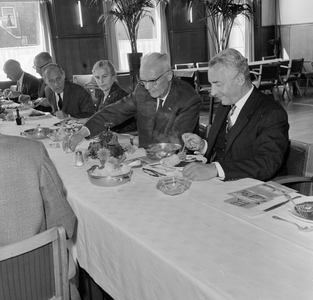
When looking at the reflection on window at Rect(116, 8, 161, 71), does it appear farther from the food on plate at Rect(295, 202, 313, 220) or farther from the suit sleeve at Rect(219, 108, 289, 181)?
the food on plate at Rect(295, 202, 313, 220)

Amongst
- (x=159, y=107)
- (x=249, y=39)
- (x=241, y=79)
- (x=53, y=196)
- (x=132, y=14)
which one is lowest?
(x=53, y=196)

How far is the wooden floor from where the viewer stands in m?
6.14

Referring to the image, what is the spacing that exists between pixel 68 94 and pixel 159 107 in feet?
6.13

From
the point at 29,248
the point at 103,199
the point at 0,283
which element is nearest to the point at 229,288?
the point at 29,248

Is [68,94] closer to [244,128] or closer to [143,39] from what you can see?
[244,128]

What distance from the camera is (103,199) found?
1.95 m

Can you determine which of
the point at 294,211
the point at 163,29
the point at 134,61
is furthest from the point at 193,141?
the point at 163,29

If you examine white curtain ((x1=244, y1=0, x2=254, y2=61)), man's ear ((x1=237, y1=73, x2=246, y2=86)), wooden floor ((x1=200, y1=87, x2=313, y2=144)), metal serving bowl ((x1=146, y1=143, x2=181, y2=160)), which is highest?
white curtain ((x1=244, y1=0, x2=254, y2=61))

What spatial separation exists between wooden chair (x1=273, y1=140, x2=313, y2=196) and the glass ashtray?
2.06 feet

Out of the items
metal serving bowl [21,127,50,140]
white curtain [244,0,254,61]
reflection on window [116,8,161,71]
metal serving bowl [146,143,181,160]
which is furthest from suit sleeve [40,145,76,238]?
white curtain [244,0,254,61]

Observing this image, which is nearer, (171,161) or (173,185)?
(173,185)

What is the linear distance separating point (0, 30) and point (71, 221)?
27.2 feet

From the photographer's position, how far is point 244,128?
7.78 feet

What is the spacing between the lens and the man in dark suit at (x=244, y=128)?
2.11 meters
